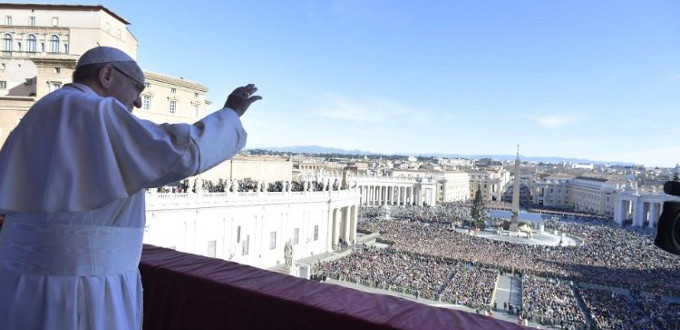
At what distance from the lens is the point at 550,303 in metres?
23.0

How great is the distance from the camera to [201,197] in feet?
81.5

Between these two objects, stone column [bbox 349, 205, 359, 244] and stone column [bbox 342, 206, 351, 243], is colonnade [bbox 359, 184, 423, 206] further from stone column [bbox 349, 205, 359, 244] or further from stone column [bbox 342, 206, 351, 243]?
stone column [bbox 342, 206, 351, 243]

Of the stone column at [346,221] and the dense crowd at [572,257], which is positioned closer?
the dense crowd at [572,257]

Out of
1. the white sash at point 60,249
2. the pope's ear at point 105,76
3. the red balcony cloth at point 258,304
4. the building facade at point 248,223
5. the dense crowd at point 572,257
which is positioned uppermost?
the pope's ear at point 105,76

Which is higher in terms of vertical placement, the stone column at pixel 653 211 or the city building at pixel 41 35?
the city building at pixel 41 35

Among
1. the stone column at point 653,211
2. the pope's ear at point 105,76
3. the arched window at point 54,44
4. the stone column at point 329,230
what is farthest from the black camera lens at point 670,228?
the stone column at point 653,211

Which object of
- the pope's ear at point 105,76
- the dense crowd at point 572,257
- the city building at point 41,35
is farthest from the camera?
the dense crowd at point 572,257

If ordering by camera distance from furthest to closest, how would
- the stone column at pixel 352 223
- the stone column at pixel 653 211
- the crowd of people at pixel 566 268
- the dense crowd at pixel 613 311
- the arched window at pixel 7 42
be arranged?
the stone column at pixel 653 211
the stone column at pixel 352 223
the arched window at pixel 7 42
the crowd of people at pixel 566 268
the dense crowd at pixel 613 311

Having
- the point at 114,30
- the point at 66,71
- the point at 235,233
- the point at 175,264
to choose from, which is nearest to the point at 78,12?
the point at 114,30

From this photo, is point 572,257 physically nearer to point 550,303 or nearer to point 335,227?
point 550,303

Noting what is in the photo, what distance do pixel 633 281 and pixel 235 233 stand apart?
24.0m

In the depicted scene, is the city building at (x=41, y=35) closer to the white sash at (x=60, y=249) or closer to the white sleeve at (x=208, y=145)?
the white sash at (x=60, y=249)

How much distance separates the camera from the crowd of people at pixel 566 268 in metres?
21.7

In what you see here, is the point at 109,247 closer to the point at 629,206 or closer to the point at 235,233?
the point at 235,233
